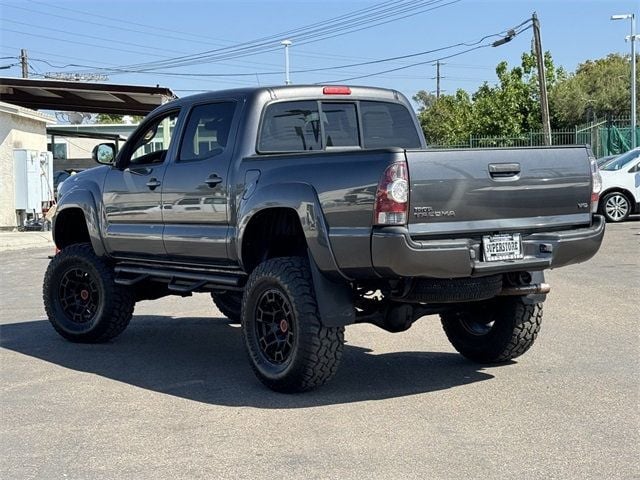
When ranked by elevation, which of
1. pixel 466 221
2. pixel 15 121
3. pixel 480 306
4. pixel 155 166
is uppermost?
pixel 15 121

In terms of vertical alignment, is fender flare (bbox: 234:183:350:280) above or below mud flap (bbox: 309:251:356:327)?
above

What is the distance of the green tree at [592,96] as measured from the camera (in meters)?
51.0

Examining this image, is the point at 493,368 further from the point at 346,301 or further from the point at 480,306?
the point at 346,301

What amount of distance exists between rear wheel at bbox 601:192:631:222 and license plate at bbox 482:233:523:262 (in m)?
17.3

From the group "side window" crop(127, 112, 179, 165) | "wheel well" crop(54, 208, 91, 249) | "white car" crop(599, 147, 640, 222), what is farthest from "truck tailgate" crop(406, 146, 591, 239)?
"white car" crop(599, 147, 640, 222)

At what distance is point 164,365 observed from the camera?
8062 mm

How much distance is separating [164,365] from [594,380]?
3415 mm

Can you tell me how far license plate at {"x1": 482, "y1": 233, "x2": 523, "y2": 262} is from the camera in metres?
6.44

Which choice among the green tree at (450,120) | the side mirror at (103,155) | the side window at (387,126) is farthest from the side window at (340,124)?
the green tree at (450,120)

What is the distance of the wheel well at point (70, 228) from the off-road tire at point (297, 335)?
3164 millimetres

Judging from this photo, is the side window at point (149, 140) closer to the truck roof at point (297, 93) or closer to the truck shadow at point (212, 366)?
the truck roof at point (297, 93)

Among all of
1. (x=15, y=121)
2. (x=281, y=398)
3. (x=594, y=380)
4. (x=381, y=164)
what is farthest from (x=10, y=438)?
(x=15, y=121)

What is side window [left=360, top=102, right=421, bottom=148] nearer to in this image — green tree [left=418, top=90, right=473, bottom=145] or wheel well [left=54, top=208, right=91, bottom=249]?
wheel well [left=54, top=208, right=91, bottom=249]

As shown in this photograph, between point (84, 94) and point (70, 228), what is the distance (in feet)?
63.0
